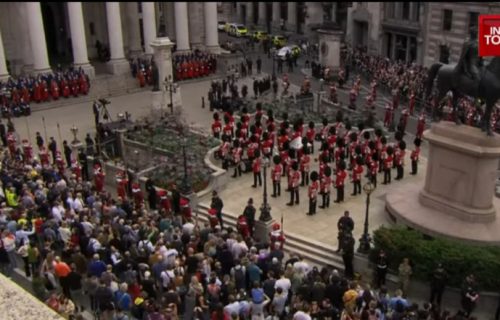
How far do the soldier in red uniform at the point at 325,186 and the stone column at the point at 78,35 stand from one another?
23.3 m

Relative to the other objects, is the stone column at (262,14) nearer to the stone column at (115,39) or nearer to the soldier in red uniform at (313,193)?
the stone column at (115,39)

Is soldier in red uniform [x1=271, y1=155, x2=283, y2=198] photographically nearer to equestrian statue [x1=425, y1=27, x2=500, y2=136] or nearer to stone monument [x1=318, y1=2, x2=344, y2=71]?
equestrian statue [x1=425, y1=27, x2=500, y2=136]

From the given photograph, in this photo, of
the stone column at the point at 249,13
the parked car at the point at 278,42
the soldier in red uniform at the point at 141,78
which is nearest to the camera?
the soldier in red uniform at the point at 141,78

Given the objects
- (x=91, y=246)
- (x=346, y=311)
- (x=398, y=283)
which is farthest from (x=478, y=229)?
(x=91, y=246)

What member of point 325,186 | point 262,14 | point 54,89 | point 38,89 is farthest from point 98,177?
point 262,14

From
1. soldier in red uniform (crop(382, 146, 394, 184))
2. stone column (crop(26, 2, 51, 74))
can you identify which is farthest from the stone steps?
stone column (crop(26, 2, 51, 74))

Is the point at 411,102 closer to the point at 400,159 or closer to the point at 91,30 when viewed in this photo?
the point at 400,159

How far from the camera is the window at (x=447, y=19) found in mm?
41925

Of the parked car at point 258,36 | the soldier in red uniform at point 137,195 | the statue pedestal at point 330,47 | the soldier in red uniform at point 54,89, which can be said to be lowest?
the soldier in red uniform at point 137,195

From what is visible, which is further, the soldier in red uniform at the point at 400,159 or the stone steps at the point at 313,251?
the soldier in red uniform at the point at 400,159

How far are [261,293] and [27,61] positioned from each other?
32.3 metres

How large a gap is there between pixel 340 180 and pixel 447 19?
27.3 m

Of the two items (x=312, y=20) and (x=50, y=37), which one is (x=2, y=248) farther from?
(x=312, y=20)

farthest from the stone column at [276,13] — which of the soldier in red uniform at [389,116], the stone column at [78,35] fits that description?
the soldier in red uniform at [389,116]
